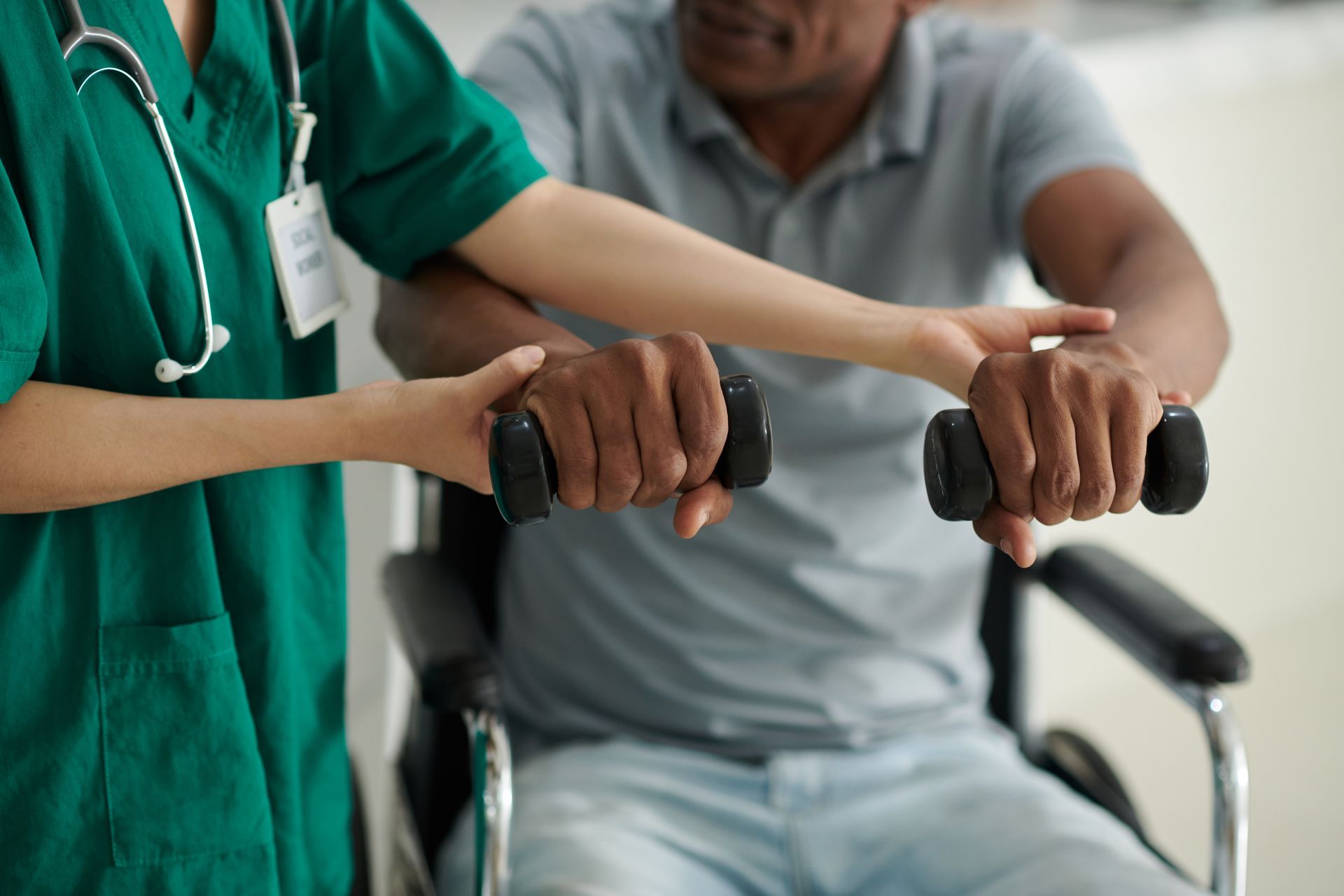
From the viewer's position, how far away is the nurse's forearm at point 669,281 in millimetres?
834

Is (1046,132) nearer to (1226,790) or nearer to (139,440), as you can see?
(1226,790)

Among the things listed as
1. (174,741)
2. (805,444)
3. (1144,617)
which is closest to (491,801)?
(174,741)

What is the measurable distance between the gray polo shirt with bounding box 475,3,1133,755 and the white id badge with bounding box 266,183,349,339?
34 cm

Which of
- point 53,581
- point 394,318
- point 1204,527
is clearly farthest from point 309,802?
point 1204,527

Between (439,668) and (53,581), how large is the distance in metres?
A: 0.31

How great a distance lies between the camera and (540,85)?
1151 mm

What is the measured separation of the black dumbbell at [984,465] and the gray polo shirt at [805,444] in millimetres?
486

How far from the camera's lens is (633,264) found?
85 cm

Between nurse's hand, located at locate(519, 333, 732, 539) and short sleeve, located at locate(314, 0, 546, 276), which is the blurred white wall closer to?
short sleeve, located at locate(314, 0, 546, 276)

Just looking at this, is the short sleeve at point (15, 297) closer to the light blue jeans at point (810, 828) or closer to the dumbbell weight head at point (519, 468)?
the dumbbell weight head at point (519, 468)

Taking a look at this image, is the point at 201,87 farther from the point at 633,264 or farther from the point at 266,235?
the point at 633,264

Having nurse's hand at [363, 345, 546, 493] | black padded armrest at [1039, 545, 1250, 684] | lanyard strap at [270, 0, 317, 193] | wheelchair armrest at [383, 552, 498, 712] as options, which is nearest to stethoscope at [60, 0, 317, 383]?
lanyard strap at [270, 0, 317, 193]

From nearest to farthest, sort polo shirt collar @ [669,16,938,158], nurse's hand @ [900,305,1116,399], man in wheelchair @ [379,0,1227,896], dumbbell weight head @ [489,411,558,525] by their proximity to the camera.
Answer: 1. dumbbell weight head @ [489,411,558,525]
2. nurse's hand @ [900,305,1116,399]
3. man in wheelchair @ [379,0,1227,896]
4. polo shirt collar @ [669,16,938,158]

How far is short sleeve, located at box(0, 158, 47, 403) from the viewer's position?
0.61 m
